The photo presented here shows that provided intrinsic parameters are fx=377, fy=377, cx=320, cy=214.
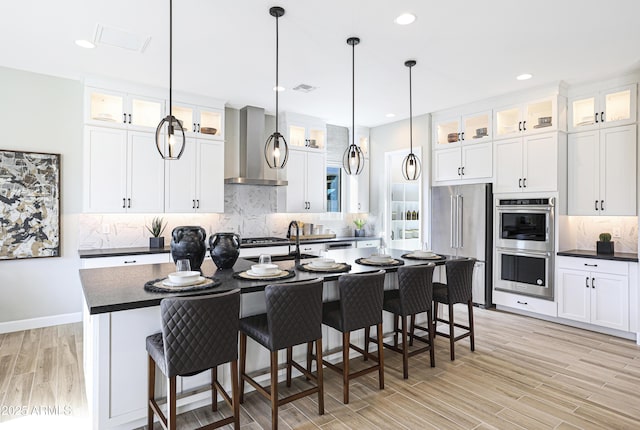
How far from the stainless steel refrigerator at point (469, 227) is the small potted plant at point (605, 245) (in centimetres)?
122

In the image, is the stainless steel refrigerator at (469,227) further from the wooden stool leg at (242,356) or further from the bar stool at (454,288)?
the wooden stool leg at (242,356)

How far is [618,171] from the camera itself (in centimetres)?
432

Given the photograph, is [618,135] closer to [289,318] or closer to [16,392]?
[289,318]

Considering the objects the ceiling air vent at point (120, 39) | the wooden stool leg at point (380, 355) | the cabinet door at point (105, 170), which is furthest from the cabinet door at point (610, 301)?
the cabinet door at point (105, 170)

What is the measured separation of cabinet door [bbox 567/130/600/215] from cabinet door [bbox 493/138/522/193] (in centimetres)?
57

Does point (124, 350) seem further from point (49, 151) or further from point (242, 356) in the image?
point (49, 151)

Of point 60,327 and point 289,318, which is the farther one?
point 60,327

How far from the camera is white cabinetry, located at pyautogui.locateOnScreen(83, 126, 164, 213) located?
4.35 metres

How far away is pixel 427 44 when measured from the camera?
3518 mm

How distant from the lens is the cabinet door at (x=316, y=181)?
6195 mm

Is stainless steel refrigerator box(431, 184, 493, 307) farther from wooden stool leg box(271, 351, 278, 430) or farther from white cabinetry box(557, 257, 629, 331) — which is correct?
wooden stool leg box(271, 351, 278, 430)

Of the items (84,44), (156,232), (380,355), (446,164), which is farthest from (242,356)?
(446,164)

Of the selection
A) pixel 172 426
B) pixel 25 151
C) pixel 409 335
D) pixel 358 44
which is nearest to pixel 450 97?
pixel 358 44

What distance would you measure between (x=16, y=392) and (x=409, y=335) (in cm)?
331
